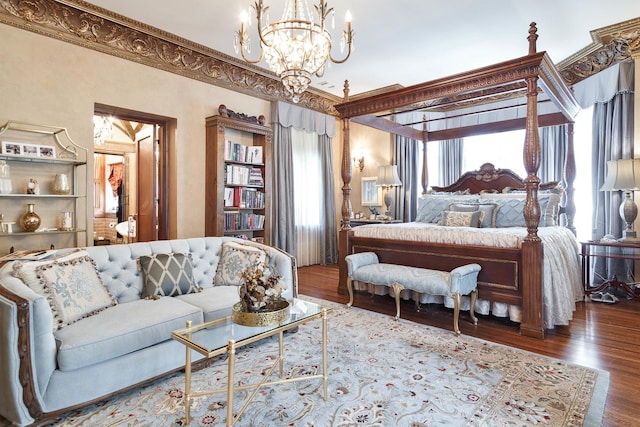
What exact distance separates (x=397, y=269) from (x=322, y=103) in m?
3.90

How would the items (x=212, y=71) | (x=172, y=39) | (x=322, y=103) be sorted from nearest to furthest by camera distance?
(x=172, y=39)
(x=212, y=71)
(x=322, y=103)

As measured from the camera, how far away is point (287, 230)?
18.5 feet

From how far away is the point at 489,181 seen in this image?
17.1 feet

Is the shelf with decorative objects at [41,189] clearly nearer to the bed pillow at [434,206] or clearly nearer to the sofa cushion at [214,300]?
the sofa cushion at [214,300]

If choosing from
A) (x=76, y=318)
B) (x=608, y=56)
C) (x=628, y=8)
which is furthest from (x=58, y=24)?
(x=608, y=56)

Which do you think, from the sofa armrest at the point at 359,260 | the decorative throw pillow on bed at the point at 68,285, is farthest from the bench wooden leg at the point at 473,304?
the decorative throw pillow on bed at the point at 68,285

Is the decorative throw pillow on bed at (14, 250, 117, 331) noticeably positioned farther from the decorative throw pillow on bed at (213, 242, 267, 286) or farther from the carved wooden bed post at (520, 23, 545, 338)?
the carved wooden bed post at (520, 23, 545, 338)

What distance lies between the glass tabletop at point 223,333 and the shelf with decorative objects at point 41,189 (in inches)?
91.3

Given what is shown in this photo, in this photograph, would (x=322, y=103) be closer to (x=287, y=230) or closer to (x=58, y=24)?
(x=287, y=230)

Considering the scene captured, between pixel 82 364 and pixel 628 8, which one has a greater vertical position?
pixel 628 8

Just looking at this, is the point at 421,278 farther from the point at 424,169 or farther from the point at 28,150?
the point at 28,150

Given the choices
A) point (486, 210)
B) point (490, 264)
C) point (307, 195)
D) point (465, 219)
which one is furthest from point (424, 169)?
point (490, 264)

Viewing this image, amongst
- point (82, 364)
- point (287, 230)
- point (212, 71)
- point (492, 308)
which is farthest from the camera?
point (287, 230)

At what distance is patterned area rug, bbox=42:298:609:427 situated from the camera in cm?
182
